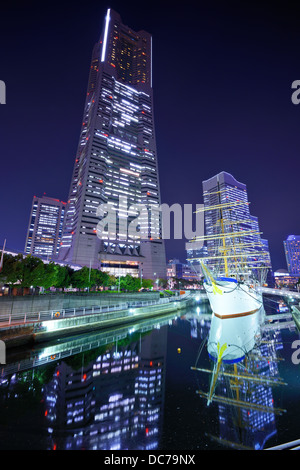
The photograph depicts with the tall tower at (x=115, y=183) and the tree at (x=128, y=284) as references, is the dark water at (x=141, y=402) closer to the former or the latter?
the tree at (x=128, y=284)

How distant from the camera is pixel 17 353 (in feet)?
48.2

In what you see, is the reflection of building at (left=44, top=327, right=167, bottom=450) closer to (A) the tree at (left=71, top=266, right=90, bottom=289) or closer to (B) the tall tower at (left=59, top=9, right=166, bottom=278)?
(A) the tree at (left=71, top=266, right=90, bottom=289)

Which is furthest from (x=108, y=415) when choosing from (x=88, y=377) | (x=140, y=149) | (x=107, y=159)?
(x=140, y=149)

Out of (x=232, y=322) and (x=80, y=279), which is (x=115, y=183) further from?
A: (x=232, y=322)

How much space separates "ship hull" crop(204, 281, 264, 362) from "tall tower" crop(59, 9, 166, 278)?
78719mm

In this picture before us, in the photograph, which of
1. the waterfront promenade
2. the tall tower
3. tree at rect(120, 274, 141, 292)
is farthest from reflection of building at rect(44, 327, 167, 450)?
the tall tower

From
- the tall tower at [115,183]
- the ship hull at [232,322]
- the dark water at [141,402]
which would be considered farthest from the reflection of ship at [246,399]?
the tall tower at [115,183]

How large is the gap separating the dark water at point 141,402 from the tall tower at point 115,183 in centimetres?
8795

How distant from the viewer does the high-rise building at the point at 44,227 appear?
579 feet

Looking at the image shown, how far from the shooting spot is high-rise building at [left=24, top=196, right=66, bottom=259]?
177 meters

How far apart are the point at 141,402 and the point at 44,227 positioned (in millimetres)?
196186

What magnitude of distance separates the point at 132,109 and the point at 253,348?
16825 centimetres

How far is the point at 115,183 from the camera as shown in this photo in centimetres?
12288

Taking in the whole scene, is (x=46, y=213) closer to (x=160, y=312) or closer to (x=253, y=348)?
(x=160, y=312)
